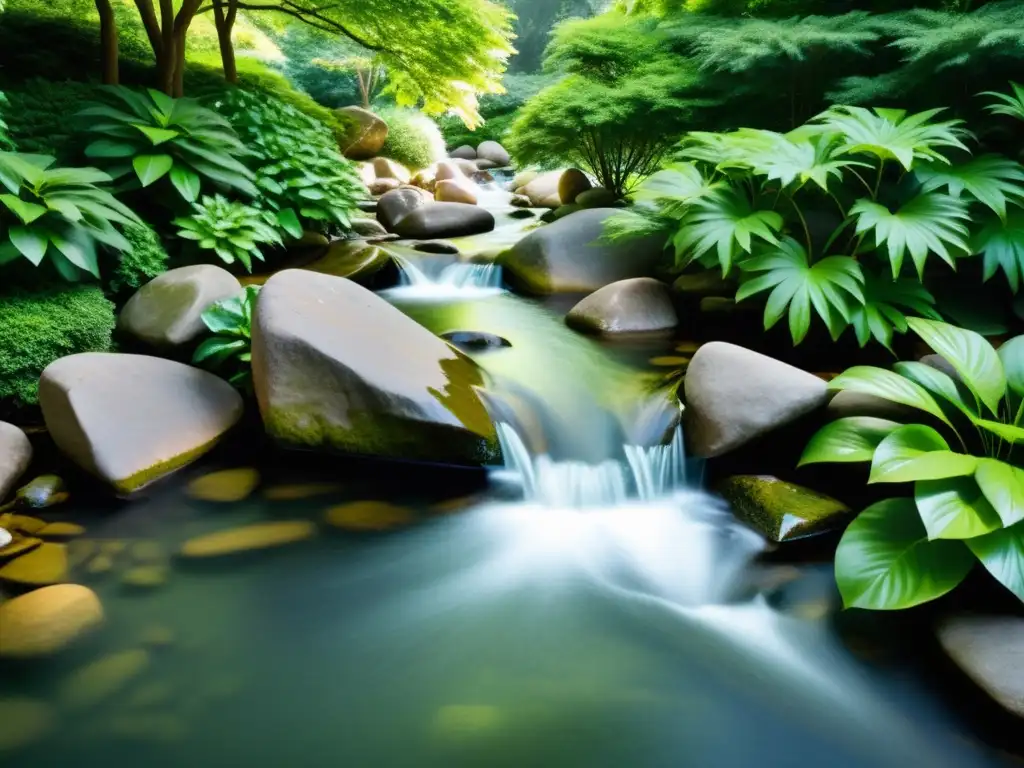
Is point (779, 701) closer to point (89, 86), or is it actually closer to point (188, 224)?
point (188, 224)

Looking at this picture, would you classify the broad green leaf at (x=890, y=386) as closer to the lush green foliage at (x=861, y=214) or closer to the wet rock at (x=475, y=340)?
the lush green foliage at (x=861, y=214)

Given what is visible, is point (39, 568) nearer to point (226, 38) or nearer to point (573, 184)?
point (226, 38)

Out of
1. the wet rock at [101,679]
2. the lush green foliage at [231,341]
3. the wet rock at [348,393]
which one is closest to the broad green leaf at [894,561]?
the wet rock at [348,393]

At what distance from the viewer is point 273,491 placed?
305 cm

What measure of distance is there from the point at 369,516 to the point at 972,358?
2519mm

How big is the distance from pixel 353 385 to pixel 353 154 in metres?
9.52

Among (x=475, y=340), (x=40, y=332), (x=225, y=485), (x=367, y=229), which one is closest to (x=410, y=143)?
(x=367, y=229)

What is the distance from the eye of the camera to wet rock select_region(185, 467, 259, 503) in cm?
300

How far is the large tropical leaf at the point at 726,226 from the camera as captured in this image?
3.71 meters

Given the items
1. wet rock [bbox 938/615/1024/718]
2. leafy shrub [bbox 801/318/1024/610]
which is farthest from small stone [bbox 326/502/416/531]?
wet rock [bbox 938/615/1024/718]

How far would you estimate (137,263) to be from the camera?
4.17 metres

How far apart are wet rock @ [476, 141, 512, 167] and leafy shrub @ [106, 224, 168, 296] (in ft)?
38.8

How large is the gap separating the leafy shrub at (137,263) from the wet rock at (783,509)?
3.76 m

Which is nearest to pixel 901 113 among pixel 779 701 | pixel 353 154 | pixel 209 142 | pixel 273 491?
pixel 779 701
